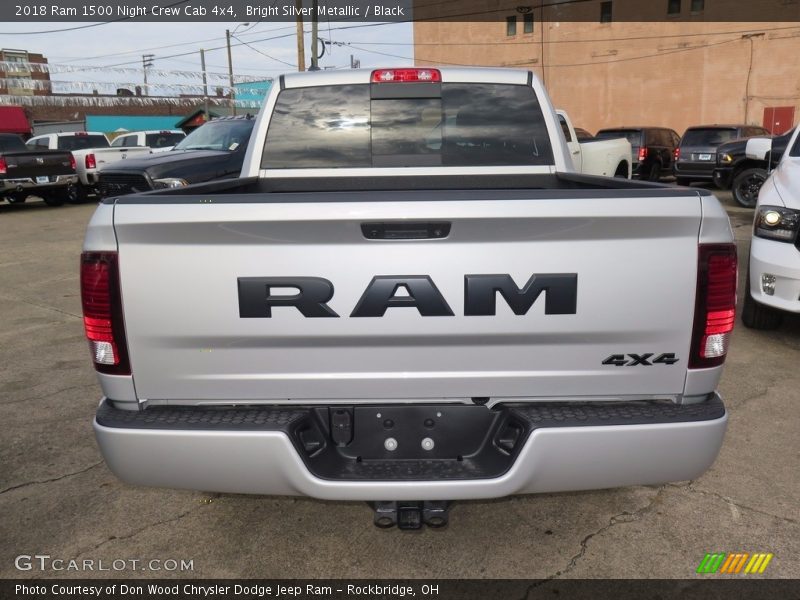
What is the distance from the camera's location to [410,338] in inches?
87.8

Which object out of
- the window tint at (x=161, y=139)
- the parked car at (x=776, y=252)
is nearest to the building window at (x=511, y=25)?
the window tint at (x=161, y=139)

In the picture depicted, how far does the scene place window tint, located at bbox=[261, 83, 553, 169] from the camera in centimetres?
374

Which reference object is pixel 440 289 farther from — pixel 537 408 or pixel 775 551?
pixel 775 551

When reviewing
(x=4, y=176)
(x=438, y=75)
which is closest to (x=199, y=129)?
(x=4, y=176)

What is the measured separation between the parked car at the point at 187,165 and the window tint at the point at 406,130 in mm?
6827

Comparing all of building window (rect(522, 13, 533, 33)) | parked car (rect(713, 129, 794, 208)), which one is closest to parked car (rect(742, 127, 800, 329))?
parked car (rect(713, 129, 794, 208))

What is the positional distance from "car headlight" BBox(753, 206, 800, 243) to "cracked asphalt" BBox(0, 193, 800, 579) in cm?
166

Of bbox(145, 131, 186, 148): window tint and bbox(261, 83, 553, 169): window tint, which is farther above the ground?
bbox(261, 83, 553, 169): window tint

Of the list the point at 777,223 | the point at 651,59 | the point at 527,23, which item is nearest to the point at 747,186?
the point at 777,223

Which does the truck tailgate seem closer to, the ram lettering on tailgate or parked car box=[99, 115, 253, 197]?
the ram lettering on tailgate

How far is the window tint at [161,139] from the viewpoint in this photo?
20.6 meters

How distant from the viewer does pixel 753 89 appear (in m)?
32.3

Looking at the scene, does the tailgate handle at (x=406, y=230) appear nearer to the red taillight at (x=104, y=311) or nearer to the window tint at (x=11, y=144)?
the red taillight at (x=104, y=311)

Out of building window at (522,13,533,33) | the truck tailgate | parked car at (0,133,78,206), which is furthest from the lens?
building window at (522,13,533,33)
